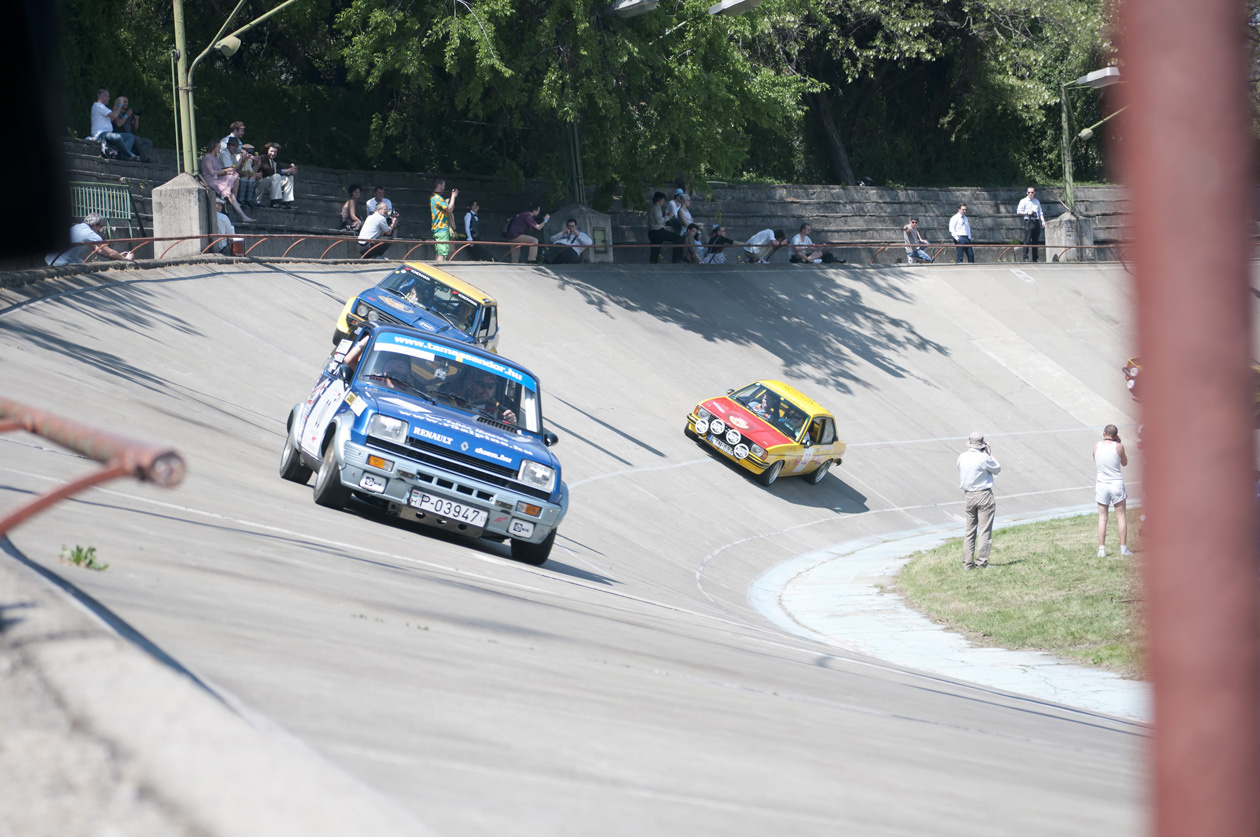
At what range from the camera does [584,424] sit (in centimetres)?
2211

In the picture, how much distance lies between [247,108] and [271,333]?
15.1 m

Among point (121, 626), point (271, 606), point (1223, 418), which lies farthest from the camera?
point (271, 606)

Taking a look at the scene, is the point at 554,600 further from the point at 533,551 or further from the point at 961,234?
the point at 961,234

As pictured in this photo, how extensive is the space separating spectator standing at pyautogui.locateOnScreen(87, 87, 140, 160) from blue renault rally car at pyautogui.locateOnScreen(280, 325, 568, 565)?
1635cm

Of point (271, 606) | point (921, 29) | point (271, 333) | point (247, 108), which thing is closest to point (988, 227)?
point (921, 29)

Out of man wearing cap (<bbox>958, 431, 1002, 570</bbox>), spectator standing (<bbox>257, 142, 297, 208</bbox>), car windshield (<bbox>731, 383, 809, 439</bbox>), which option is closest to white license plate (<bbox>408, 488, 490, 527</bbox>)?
man wearing cap (<bbox>958, 431, 1002, 570</bbox>)

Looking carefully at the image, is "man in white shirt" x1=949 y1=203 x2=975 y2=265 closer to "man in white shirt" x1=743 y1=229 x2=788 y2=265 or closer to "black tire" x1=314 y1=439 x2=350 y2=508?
"man in white shirt" x1=743 y1=229 x2=788 y2=265

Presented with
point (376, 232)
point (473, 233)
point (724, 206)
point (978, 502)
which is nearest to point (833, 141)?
point (724, 206)

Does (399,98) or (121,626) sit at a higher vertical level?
(399,98)

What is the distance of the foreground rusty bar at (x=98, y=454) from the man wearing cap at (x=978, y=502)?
47.8 feet

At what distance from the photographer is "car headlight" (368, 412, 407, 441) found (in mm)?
10836

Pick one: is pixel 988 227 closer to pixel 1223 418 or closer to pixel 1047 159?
pixel 1047 159

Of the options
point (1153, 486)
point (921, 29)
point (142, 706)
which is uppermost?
point (921, 29)

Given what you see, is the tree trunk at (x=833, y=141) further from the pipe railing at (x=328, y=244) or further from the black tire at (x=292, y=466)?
the black tire at (x=292, y=466)
